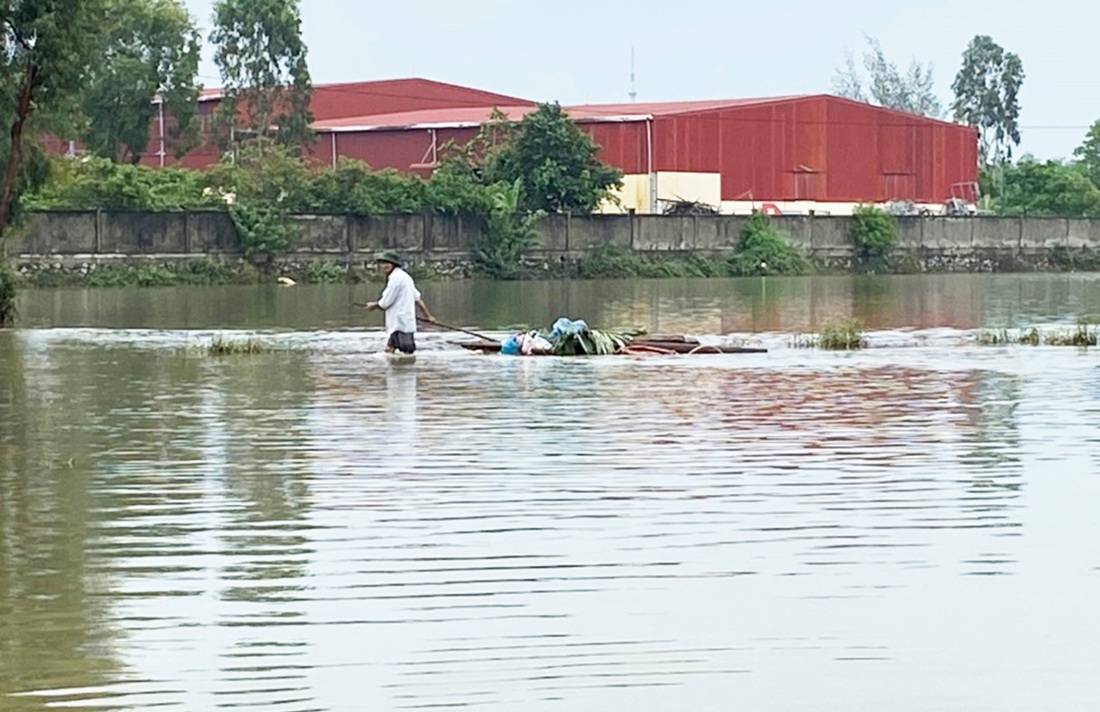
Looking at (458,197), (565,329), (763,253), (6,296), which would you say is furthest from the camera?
(763,253)

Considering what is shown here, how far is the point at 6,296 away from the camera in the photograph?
3209 centimetres

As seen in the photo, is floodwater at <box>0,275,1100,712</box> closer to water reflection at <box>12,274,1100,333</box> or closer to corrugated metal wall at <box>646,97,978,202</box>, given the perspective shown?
water reflection at <box>12,274,1100,333</box>

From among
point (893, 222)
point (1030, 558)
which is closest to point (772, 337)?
point (1030, 558)

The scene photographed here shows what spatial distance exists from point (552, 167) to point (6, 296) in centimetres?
3374

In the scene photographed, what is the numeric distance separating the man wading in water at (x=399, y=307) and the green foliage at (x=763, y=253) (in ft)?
135

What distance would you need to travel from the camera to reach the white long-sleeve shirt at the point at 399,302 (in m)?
23.4

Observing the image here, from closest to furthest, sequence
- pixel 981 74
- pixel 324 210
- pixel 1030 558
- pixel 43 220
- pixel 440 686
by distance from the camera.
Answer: pixel 440 686 < pixel 1030 558 < pixel 43 220 < pixel 324 210 < pixel 981 74

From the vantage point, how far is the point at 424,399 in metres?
18.9

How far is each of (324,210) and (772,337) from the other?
3180 centimetres

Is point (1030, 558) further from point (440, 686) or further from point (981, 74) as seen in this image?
point (981, 74)

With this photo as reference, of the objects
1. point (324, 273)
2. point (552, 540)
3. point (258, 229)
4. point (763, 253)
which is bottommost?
point (552, 540)

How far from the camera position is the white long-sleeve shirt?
2342 cm

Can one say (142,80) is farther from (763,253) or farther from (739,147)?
(763,253)

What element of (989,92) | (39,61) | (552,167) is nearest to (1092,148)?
(989,92)
